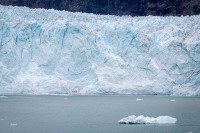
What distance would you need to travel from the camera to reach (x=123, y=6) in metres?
27.4

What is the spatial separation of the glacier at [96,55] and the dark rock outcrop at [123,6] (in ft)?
9.98

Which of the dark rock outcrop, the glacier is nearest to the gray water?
the glacier

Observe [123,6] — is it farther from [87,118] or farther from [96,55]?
[87,118]

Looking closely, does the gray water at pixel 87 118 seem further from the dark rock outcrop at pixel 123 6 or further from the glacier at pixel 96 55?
the dark rock outcrop at pixel 123 6

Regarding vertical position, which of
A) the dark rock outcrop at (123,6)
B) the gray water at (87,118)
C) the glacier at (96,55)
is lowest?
the gray water at (87,118)

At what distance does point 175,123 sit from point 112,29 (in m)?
10.5

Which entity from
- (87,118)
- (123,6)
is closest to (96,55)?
(123,6)

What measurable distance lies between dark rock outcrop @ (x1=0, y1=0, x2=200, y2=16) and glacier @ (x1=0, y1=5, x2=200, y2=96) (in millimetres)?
3043

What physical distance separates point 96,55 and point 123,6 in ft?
19.7

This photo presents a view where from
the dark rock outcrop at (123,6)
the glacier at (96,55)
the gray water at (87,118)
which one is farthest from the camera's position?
the dark rock outcrop at (123,6)

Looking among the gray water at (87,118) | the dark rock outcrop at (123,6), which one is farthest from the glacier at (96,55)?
the dark rock outcrop at (123,6)

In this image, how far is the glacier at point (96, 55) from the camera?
2180 centimetres

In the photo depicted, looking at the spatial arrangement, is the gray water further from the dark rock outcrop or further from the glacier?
the dark rock outcrop

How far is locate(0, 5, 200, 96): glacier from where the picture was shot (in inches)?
858
